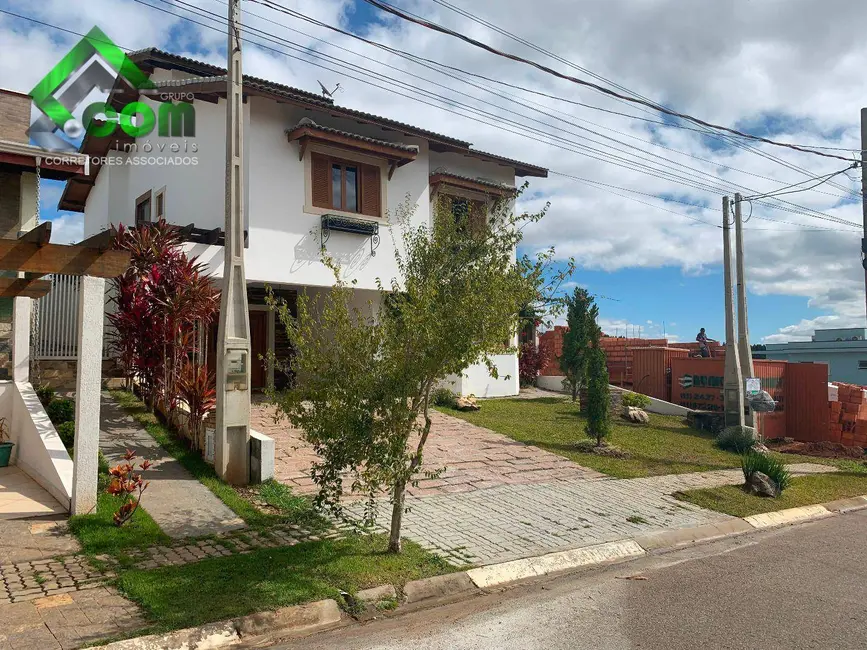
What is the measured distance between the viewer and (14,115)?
38.0 feet

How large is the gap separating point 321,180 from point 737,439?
11.2 m

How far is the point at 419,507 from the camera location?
8.18 m

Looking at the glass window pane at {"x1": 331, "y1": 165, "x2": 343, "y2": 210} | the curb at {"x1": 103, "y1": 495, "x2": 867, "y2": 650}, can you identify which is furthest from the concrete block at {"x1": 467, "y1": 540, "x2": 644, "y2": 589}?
the glass window pane at {"x1": 331, "y1": 165, "x2": 343, "y2": 210}

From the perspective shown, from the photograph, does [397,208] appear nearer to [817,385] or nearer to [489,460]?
[489,460]

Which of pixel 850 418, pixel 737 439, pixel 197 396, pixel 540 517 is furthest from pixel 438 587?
pixel 850 418

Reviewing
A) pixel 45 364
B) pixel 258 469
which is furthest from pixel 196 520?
pixel 45 364

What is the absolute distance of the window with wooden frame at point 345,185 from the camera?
1517 cm

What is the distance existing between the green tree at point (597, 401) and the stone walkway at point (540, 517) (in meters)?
2.00

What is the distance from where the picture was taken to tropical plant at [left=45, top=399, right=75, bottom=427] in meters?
9.74

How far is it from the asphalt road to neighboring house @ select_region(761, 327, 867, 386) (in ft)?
97.3

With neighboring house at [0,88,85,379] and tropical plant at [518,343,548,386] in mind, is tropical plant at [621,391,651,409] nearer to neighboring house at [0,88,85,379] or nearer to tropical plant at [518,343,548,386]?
tropical plant at [518,343,548,386]

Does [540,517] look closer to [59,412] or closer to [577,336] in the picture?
[59,412]

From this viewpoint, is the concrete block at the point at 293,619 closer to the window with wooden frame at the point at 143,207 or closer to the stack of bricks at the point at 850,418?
the window with wooden frame at the point at 143,207

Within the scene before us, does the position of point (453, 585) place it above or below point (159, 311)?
below
